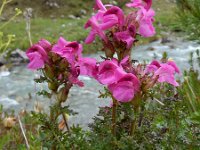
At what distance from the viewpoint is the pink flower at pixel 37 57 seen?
5.07 ft

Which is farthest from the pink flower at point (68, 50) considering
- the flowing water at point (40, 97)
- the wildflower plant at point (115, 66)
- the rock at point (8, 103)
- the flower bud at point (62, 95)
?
the rock at point (8, 103)

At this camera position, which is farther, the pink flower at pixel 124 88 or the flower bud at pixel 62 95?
the flower bud at pixel 62 95

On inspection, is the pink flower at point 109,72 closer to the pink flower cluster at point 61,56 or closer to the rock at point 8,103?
the pink flower cluster at point 61,56

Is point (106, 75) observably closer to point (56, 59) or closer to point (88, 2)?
point (56, 59)

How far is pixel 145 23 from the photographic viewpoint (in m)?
1.51

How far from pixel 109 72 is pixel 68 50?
0.66 ft

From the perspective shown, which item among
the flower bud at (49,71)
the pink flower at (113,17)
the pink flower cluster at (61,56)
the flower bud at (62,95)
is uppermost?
the pink flower at (113,17)

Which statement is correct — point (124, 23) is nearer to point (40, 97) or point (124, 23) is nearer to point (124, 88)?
point (124, 88)

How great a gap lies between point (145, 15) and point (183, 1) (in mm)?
1049

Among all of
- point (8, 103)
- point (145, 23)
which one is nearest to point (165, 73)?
point (145, 23)

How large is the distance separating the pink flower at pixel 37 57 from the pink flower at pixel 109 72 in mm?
237

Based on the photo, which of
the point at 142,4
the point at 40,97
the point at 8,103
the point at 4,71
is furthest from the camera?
the point at 4,71

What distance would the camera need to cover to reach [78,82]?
159cm

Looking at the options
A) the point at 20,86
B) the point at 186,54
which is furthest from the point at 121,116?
the point at 186,54
